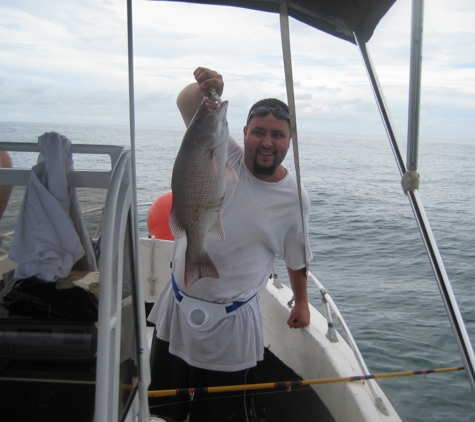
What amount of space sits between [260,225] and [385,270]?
306 inches

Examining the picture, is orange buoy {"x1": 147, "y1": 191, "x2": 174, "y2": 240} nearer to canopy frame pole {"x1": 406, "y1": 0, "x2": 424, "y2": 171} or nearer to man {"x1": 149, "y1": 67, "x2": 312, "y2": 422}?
man {"x1": 149, "y1": 67, "x2": 312, "y2": 422}

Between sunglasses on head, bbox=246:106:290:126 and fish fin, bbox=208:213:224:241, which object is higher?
sunglasses on head, bbox=246:106:290:126

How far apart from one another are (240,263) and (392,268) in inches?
317

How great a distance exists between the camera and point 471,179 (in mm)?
23109

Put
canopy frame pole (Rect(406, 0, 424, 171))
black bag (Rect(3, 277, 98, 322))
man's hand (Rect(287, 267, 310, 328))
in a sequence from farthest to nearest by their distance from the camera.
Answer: man's hand (Rect(287, 267, 310, 328))
black bag (Rect(3, 277, 98, 322))
canopy frame pole (Rect(406, 0, 424, 171))

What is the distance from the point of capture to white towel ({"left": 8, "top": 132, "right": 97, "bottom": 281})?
2107mm

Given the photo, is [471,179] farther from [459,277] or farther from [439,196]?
[459,277]

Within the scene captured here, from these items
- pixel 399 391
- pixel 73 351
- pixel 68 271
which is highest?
pixel 68 271

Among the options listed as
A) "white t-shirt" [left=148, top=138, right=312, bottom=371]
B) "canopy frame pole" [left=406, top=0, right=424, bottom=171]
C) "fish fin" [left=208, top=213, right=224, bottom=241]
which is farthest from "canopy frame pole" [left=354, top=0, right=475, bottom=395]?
"fish fin" [left=208, top=213, right=224, bottom=241]

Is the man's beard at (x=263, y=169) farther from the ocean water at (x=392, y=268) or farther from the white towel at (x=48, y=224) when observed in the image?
the white towel at (x=48, y=224)

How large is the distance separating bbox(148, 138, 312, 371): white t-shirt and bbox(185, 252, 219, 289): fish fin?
0.90 ft

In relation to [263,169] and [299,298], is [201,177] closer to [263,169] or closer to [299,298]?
[263,169]

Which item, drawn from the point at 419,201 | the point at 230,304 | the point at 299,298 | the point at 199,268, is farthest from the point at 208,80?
the point at 299,298

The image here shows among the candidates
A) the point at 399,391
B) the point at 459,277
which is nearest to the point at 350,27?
the point at 399,391
